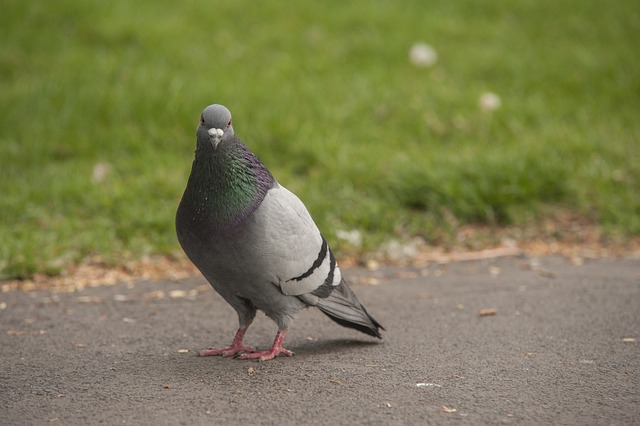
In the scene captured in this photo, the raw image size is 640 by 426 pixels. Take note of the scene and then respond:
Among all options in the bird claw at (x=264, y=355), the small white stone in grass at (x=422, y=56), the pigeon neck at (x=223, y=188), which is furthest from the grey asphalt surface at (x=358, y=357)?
the small white stone in grass at (x=422, y=56)

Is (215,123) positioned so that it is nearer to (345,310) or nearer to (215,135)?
(215,135)

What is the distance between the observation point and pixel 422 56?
806 centimetres

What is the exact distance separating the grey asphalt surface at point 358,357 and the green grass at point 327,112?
2.94 ft

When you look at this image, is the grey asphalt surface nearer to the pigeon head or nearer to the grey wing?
the grey wing

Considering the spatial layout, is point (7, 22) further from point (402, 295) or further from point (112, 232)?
point (402, 295)

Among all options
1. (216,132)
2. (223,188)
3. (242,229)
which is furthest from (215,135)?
(242,229)

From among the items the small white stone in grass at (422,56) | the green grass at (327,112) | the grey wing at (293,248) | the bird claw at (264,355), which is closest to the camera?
the grey wing at (293,248)

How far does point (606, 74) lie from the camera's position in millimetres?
7977

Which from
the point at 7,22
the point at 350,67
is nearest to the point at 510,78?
the point at 350,67

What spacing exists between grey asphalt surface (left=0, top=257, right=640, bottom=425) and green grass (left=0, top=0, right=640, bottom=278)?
896 mm

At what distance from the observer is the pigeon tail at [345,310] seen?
346 centimetres

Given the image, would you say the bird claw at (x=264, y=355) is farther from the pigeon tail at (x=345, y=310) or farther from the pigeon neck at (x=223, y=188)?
the pigeon neck at (x=223, y=188)

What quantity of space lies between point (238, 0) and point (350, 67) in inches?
84.2

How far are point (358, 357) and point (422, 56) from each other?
5216mm
